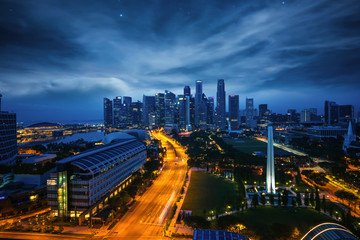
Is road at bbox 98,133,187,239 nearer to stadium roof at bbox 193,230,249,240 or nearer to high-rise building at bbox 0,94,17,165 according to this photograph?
stadium roof at bbox 193,230,249,240

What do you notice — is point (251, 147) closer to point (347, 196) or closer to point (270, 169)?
point (270, 169)

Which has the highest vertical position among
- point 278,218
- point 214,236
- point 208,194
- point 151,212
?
point 214,236

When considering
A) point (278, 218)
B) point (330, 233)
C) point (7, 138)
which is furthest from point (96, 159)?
point (7, 138)

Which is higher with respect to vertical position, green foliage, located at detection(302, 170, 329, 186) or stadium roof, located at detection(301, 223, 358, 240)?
stadium roof, located at detection(301, 223, 358, 240)

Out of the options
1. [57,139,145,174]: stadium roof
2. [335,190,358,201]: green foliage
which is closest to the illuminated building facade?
[57,139,145,174]: stadium roof

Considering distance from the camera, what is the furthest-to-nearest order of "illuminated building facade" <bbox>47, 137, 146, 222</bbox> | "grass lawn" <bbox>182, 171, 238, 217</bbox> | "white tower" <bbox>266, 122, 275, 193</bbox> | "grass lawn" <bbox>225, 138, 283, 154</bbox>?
"grass lawn" <bbox>225, 138, 283, 154</bbox> → "white tower" <bbox>266, 122, 275, 193</bbox> → "grass lawn" <bbox>182, 171, 238, 217</bbox> → "illuminated building facade" <bbox>47, 137, 146, 222</bbox>

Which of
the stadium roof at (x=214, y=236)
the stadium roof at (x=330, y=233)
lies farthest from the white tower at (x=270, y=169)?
the stadium roof at (x=214, y=236)
